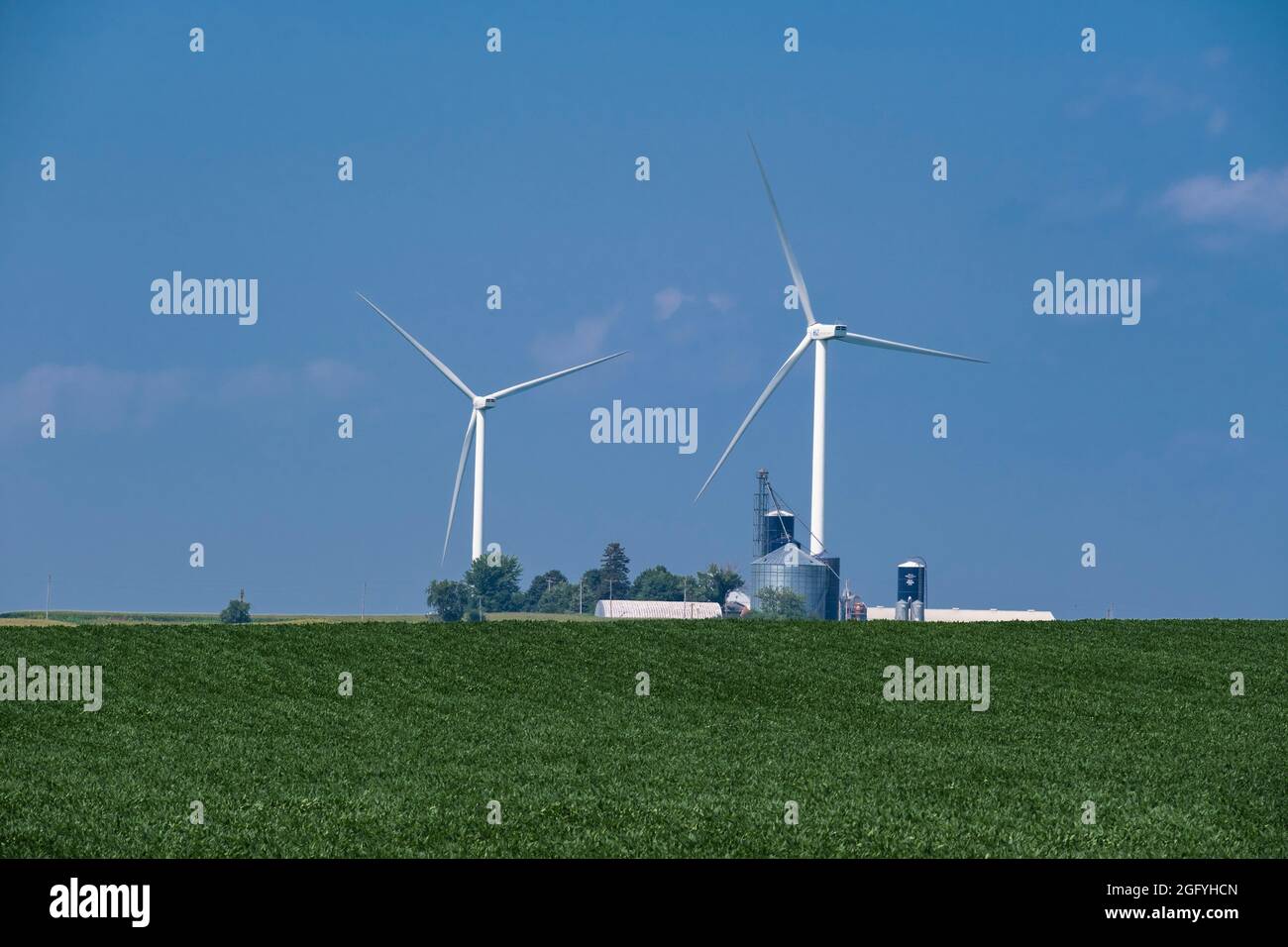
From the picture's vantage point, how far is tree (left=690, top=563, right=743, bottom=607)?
481 feet

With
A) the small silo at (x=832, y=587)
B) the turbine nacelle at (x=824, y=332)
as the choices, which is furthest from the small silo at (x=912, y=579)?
the turbine nacelle at (x=824, y=332)

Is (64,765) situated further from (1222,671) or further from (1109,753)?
(1222,671)

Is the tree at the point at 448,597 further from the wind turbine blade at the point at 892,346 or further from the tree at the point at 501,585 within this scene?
the wind turbine blade at the point at 892,346

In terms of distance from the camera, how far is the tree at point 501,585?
155875mm

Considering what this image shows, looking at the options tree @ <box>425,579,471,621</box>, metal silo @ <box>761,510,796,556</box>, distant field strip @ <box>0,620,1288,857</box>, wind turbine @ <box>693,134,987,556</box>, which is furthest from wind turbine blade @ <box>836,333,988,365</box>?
tree @ <box>425,579,471,621</box>

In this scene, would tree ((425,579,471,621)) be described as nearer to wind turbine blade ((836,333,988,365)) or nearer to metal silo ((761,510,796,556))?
metal silo ((761,510,796,556))

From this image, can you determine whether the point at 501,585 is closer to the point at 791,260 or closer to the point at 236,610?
the point at 236,610

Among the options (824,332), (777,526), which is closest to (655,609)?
(777,526)

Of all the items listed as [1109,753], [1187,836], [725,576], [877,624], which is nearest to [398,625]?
[877,624]

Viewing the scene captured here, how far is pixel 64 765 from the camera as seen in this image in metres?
22.6

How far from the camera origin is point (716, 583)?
148 metres

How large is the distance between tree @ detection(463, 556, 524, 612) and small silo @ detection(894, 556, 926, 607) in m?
52.7

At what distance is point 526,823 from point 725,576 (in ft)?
425

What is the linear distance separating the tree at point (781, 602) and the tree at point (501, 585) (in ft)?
135
